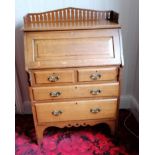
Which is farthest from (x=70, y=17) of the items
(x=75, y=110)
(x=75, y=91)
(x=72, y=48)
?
(x=75, y=110)

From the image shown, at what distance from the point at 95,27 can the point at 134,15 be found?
1.98 feet

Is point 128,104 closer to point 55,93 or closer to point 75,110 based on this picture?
point 75,110

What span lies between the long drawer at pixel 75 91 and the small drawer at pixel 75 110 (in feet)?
0.22

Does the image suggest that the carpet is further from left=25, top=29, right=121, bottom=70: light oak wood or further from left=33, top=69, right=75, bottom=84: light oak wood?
left=25, top=29, right=121, bottom=70: light oak wood

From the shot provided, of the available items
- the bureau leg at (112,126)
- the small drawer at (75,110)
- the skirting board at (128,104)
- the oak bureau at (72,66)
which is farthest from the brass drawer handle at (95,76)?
the skirting board at (128,104)

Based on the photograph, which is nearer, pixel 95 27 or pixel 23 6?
pixel 95 27

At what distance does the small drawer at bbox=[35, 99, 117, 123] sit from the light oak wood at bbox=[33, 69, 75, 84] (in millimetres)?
198

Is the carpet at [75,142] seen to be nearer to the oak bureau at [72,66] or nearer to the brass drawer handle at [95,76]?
the oak bureau at [72,66]

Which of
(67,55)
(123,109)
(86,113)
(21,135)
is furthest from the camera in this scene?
(123,109)

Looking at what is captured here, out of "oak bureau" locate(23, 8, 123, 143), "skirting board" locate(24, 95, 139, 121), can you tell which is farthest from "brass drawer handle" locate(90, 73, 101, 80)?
"skirting board" locate(24, 95, 139, 121)

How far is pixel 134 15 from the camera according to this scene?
1759 mm
